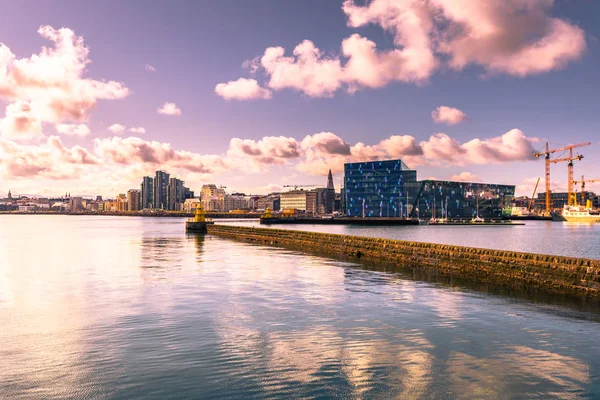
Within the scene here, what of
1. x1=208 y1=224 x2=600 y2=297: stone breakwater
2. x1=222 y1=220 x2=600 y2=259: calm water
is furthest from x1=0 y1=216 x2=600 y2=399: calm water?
x1=222 y1=220 x2=600 y2=259: calm water

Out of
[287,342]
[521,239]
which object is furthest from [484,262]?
[521,239]

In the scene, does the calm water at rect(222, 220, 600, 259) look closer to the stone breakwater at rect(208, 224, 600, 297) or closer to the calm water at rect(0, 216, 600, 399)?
the stone breakwater at rect(208, 224, 600, 297)

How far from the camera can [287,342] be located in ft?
50.6

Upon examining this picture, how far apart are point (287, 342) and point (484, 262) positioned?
21306mm

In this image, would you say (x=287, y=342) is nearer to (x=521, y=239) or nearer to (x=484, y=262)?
(x=484, y=262)

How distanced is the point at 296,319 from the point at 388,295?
771cm

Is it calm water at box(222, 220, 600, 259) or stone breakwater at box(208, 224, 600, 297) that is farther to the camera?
calm water at box(222, 220, 600, 259)

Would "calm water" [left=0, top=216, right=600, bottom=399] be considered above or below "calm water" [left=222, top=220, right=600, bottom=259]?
above

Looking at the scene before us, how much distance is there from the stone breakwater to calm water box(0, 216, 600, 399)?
462cm

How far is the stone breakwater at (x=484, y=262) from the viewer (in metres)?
25.1

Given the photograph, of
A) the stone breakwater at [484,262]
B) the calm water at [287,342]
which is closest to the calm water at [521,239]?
the stone breakwater at [484,262]

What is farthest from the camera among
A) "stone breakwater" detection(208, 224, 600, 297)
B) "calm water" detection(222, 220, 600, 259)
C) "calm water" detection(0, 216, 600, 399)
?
"calm water" detection(222, 220, 600, 259)

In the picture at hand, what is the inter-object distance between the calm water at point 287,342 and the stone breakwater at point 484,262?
4624 millimetres

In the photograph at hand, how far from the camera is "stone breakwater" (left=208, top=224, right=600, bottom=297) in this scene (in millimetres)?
25062
